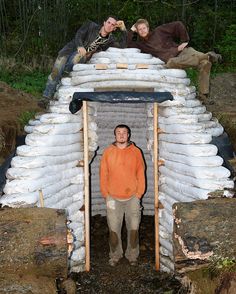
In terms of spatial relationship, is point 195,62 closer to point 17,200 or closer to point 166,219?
point 166,219

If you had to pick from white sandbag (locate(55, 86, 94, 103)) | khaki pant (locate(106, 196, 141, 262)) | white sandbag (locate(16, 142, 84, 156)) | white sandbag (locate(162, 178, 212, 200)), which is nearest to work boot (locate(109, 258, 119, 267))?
khaki pant (locate(106, 196, 141, 262))

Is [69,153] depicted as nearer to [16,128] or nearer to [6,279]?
[6,279]

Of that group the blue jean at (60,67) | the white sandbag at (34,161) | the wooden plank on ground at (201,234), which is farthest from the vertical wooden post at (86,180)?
the wooden plank on ground at (201,234)

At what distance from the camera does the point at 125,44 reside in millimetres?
6180

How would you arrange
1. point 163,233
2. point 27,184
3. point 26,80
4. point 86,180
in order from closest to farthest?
point 27,184 → point 86,180 → point 163,233 → point 26,80

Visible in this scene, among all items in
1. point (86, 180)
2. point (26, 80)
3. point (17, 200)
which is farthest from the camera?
point (26, 80)

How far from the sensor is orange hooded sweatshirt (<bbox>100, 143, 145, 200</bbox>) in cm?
574

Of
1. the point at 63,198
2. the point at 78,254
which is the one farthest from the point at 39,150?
the point at 78,254

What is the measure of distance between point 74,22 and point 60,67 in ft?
40.7

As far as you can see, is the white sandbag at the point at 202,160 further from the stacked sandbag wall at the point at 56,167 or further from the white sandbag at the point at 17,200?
the white sandbag at the point at 17,200

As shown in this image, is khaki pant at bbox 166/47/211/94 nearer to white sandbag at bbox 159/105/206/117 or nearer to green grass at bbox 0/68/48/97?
white sandbag at bbox 159/105/206/117

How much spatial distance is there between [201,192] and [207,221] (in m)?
0.72

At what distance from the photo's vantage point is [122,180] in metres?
5.75

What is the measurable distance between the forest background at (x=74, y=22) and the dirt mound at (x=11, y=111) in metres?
3.75
